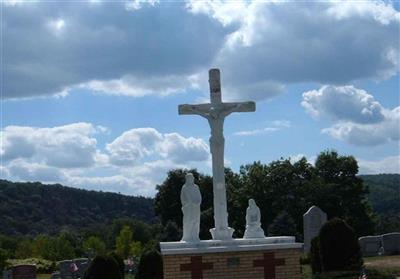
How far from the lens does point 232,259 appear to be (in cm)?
1552

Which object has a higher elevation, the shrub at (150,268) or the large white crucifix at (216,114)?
the large white crucifix at (216,114)

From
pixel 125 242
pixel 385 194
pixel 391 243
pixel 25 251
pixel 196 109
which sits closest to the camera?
pixel 196 109

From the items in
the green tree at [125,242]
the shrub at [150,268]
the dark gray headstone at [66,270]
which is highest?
the green tree at [125,242]

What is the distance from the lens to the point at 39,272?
156 feet

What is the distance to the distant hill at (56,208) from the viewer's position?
136m

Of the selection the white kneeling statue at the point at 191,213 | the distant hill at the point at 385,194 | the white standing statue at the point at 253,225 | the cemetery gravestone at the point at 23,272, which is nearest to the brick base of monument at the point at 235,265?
the white kneeling statue at the point at 191,213

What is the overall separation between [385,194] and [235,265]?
5457 inches

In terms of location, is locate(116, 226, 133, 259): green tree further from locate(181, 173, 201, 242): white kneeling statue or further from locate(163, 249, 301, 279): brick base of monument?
locate(163, 249, 301, 279): brick base of monument

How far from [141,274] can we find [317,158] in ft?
136

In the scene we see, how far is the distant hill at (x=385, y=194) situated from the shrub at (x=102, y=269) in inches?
4236

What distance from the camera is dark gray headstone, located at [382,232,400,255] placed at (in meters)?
32.4

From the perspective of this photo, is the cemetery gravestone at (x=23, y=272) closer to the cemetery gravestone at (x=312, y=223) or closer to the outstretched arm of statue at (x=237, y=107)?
the outstretched arm of statue at (x=237, y=107)

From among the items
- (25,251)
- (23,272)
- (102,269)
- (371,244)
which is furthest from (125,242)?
(102,269)

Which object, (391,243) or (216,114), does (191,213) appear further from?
(391,243)
